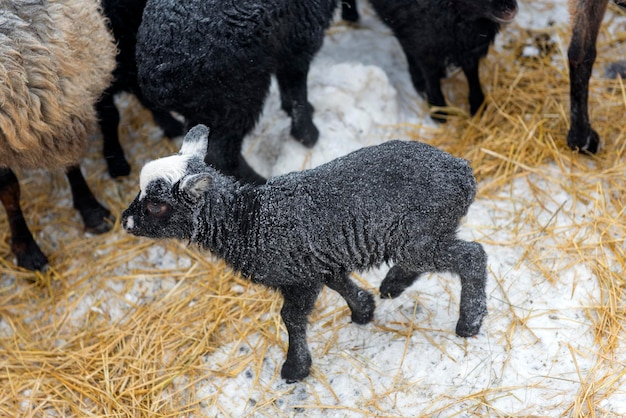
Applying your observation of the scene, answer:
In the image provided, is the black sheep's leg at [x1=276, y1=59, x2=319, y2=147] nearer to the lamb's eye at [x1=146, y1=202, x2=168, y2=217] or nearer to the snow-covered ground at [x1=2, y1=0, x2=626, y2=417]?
the snow-covered ground at [x1=2, y1=0, x2=626, y2=417]

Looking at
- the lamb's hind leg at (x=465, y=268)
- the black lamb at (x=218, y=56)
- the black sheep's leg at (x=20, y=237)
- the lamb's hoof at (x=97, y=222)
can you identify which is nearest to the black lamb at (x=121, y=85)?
the lamb's hoof at (x=97, y=222)

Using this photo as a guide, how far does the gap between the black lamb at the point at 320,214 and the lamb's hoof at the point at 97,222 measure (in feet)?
4.66

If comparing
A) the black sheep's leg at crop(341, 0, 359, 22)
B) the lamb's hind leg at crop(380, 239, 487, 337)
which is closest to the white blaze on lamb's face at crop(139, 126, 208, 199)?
the lamb's hind leg at crop(380, 239, 487, 337)

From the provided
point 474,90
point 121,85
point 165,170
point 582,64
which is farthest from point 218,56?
point 582,64

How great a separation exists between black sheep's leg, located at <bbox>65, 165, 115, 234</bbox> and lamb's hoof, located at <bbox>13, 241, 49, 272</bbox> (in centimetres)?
33

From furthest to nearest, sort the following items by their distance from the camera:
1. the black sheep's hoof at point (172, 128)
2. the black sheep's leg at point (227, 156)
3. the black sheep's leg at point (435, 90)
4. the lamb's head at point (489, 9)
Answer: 1. the black sheep's hoof at point (172, 128)
2. the black sheep's leg at point (435, 90)
3. the lamb's head at point (489, 9)
4. the black sheep's leg at point (227, 156)

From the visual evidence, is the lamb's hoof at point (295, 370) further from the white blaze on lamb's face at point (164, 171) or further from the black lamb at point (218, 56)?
the black lamb at point (218, 56)

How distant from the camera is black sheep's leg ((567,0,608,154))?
393 centimetres

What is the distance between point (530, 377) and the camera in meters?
3.19

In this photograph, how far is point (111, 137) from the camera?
14.9 ft

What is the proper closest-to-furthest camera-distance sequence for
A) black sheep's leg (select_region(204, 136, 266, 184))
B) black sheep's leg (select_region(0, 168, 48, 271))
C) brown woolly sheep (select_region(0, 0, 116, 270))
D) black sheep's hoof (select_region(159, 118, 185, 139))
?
brown woolly sheep (select_region(0, 0, 116, 270))
black sheep's leg (select_region(204, 136, 266, 184))
black sheep's leg (select_region(0, 168, 48, 271))
black sheep's hoof (select_region(159, 118, 185, 139))

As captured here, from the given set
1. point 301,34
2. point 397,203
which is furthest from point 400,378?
point 301,34

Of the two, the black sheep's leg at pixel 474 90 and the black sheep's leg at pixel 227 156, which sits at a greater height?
the black sheep's leg at pixel 227 156

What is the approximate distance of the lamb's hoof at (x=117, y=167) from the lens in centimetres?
462
